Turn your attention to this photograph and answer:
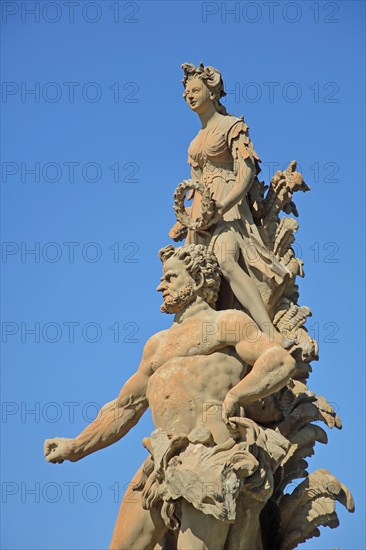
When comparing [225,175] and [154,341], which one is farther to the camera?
[225,175]

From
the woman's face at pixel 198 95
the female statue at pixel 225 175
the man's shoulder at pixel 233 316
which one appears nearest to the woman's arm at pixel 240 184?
the female statue at pixel 225 175

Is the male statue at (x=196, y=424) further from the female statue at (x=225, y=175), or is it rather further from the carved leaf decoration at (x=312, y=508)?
the female statue at (x=225, y=175)

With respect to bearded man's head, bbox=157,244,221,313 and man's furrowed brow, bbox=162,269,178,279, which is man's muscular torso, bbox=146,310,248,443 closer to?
bearded man's head, bbox=157,244,221,313

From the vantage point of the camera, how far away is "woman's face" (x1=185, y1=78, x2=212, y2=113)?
14820 millimetres

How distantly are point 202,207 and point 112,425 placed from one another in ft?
7.52

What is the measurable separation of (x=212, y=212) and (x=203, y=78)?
5.00 feet

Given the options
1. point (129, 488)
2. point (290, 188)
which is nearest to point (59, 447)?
point (129, 488)

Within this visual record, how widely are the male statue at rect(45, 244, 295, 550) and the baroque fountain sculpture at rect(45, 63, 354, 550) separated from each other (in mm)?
12

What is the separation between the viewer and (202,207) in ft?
46.5

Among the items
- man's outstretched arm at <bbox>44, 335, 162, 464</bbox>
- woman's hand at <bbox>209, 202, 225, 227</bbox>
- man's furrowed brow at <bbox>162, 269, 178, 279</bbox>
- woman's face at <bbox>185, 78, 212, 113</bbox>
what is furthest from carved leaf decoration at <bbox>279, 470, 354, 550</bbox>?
woman's face at <bbox>185, 78, 212, 113</bbox>

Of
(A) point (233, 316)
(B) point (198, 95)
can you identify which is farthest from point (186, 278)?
(B) point (198, 95)

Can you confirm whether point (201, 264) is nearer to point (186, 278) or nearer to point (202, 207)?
point (186, 278)

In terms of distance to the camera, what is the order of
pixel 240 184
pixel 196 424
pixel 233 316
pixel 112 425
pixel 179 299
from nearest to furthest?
pixel 196 424 < pixel 233 316 < pixel 179 299 < pixel 112 425 < pixel 240 184

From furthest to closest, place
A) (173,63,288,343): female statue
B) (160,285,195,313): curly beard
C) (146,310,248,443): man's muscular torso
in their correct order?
1. (173,63,288,343): female statue
2. (160,285,195,313): curly beard
3. (146,310,248,443): man's muscular torso
